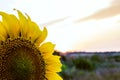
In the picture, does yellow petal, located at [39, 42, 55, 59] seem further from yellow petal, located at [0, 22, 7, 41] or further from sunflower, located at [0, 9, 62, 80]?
yellow petal, located at [0, 22, 7, 41]

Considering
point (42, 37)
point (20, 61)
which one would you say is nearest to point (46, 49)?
point (42, 37)

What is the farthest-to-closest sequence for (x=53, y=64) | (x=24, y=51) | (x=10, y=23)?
(x=53, y=64) < (x=24, y=51) < (x=10, y=23)

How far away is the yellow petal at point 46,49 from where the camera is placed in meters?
2.23

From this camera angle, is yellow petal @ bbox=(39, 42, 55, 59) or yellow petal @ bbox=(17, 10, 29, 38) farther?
yellow petal @ bbox=(39, 42, 55, 59)

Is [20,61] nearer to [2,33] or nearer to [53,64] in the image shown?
[2,33]

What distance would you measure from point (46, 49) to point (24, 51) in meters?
0.14

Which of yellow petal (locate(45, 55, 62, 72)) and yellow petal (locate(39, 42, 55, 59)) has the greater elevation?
yellow petal (locate(39, 42, 55, 59))

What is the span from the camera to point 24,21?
207 cm

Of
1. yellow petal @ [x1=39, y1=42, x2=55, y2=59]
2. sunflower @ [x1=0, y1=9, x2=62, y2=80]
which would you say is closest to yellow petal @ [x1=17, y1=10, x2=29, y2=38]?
sunflower @ [x1=0, y1=9, x2=62, y2=80]

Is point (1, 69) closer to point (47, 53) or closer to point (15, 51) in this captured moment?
point (15, 51)

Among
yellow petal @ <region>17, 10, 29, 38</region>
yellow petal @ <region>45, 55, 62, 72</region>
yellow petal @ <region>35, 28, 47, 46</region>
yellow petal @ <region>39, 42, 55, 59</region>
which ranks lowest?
yellow petal @ <region>45, 55, 62, 72</region>

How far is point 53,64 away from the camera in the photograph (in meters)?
2.28

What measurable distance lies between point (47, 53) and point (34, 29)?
178 millimetres

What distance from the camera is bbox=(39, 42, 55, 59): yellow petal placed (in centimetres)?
223
